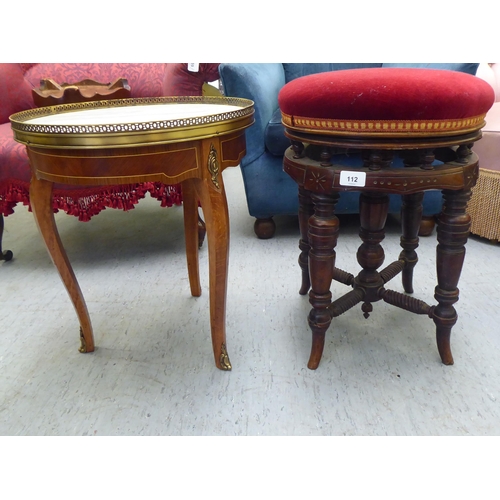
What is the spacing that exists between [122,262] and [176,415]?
0.96m

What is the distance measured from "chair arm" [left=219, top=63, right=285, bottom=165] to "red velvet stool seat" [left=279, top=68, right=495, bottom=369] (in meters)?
0.65

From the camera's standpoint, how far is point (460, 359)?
1193 mm

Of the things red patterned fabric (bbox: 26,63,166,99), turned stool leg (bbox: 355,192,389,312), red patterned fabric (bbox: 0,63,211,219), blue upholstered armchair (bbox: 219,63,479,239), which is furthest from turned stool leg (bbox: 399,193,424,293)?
red patterned fabric (bbox: 26,63,166,99)

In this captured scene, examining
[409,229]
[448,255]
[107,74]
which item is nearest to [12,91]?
→ [107,74]

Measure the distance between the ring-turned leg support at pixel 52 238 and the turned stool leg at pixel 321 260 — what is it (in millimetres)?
627

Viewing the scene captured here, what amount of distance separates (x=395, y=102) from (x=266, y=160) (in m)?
1.04

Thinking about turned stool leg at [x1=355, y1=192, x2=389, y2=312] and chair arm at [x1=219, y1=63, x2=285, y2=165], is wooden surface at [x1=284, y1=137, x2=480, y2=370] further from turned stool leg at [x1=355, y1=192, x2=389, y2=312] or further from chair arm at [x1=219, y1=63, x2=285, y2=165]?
chair arm at [x1=219, y1=63, x2=285, y2=165]

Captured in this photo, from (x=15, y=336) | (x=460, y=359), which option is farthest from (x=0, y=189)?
(x=460, y=359)

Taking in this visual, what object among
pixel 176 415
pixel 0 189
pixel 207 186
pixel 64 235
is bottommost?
pixel 64 235

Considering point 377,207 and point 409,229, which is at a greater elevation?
point 377,207

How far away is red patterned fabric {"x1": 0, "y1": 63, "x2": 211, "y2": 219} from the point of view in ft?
5.61

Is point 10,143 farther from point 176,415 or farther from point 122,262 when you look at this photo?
point 176,415

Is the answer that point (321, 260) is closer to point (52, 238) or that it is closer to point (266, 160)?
point (52, 238)

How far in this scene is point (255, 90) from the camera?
173 cm
